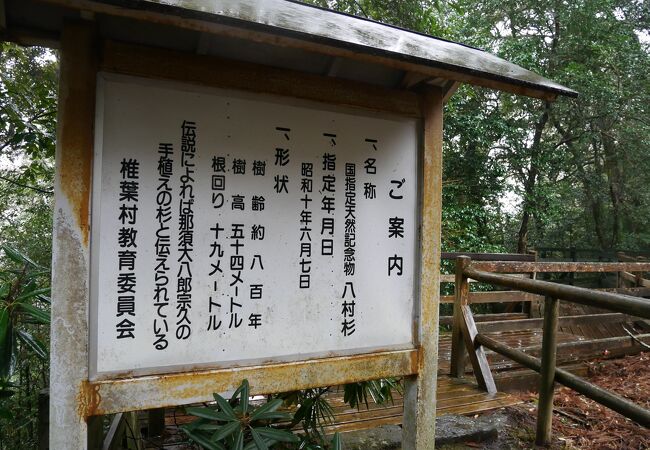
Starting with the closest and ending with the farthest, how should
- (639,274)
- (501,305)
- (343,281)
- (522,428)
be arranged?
(343,281)
(522,428)
(639,274)
(501,305)

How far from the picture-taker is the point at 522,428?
2.93 m

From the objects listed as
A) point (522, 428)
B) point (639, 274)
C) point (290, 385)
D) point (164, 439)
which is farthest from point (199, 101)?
point (639, 274)

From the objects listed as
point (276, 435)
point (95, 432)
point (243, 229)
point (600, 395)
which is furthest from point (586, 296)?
point (95, 432)

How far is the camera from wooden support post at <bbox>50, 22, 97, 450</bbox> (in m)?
1.54

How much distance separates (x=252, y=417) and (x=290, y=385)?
0.74 feet

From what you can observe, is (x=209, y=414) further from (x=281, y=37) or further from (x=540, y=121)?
(x=540, y=121)

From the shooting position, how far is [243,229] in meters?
1.81

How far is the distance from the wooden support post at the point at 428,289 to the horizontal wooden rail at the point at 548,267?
6.20 ft

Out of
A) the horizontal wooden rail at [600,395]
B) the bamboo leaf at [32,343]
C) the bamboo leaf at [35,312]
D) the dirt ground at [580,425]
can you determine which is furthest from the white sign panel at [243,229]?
the dirt ground at [580,425]

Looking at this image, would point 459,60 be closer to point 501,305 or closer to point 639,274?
point 639,274

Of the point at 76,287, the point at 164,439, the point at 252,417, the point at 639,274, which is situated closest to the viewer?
the point at 76,287

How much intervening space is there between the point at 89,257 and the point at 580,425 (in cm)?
348

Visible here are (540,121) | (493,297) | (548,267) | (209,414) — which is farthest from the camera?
(540,121)

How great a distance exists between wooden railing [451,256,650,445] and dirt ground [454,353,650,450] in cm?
18
